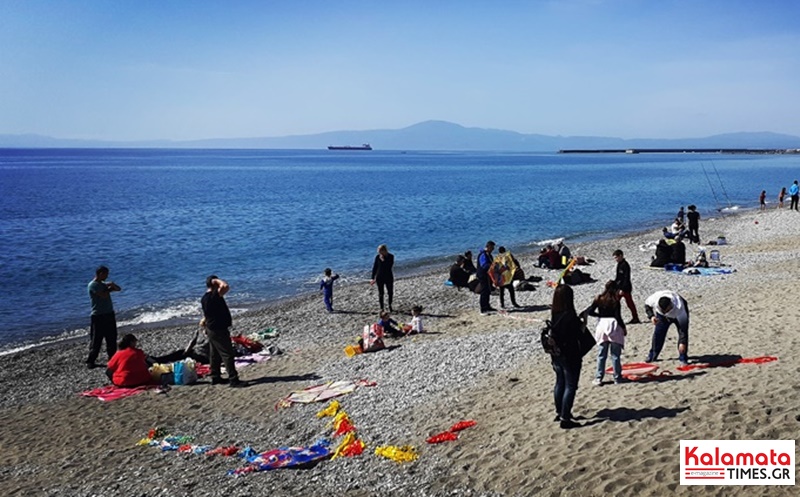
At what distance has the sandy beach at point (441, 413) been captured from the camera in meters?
7.50

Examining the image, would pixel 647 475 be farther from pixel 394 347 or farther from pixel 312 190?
pixel 312 190

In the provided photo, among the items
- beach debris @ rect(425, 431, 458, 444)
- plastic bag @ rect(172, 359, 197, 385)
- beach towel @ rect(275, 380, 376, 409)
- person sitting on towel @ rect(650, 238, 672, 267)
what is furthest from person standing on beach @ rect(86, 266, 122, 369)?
person sitting on towel @ rect(650, 238, 672, 267)

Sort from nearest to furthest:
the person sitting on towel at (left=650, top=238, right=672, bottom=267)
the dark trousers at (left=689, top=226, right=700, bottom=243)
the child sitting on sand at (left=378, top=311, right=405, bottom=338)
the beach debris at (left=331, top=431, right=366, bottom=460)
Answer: the beach debris at (left=331, top=431, right=366, bottom=460), the child sitting on sand at (left=378, top=311, right=405, bottom=338), the person sitting on towel at (left=650, top=238, right=672, bottom=267), the dark trousers at (left=689, top=226, right=700, bottom=243)

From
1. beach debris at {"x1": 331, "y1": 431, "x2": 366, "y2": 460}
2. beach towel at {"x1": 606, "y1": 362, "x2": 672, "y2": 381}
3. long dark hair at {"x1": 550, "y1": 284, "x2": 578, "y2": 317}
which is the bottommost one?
beach debris at {"x1": 331, "y1": 431, "x2": 366, "y2": 460}

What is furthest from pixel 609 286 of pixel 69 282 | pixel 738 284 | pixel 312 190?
pixel 312 190

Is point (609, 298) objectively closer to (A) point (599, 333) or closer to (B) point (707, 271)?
(A) point (599, 333)

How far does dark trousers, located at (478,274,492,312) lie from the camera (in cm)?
1767

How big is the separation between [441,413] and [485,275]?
810 cm

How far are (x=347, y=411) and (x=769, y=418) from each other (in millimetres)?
6198

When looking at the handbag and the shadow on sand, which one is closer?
the handbag

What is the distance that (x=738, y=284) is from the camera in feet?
62.0

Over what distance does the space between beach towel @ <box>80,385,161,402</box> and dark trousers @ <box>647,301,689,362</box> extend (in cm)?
966

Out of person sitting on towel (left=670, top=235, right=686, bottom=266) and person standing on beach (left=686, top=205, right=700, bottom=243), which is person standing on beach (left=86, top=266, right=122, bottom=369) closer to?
person sitting on towel (left=670, top=235, right=686, bottom=266)

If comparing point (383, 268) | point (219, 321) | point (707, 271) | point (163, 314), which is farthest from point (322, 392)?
point (707, 271)
